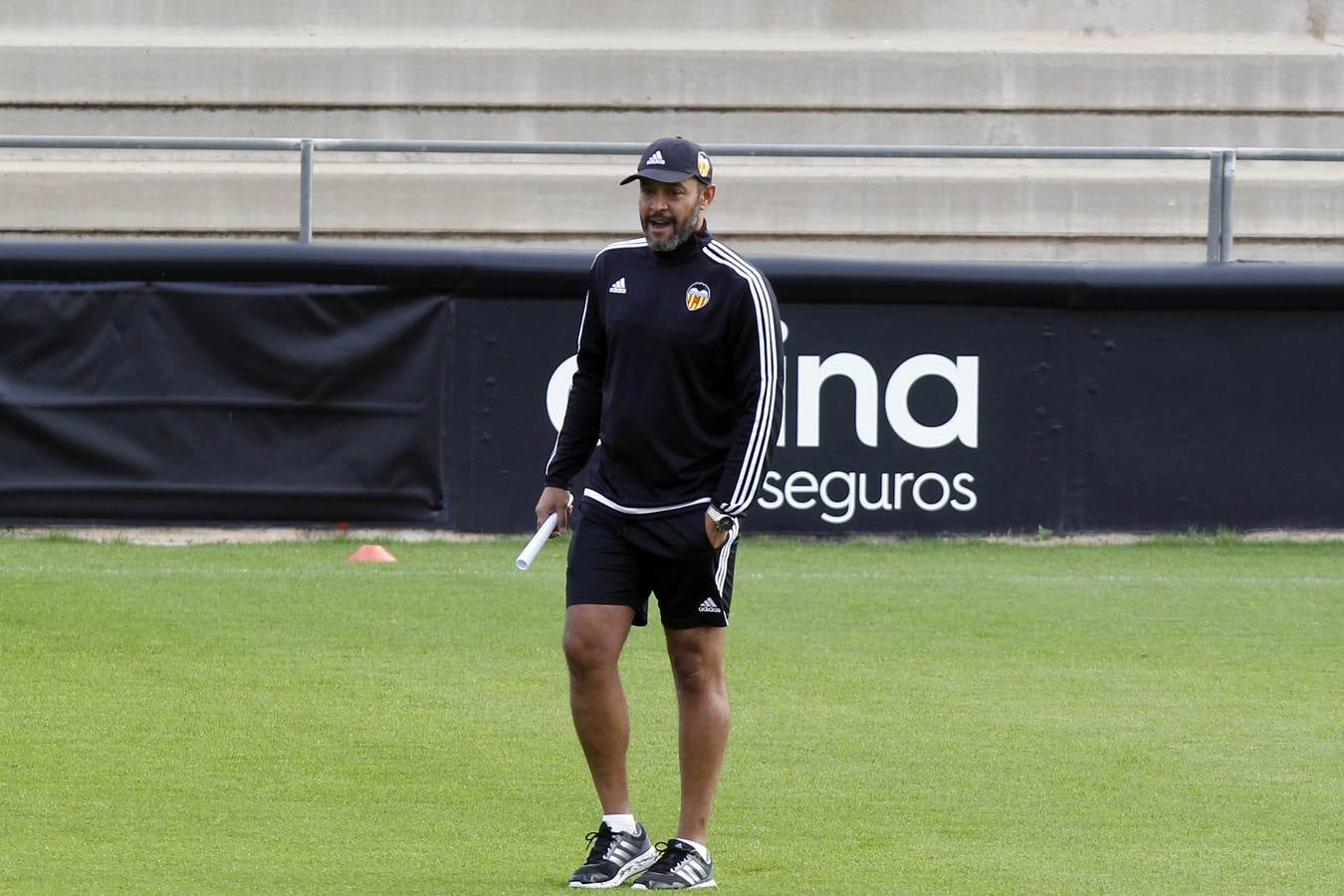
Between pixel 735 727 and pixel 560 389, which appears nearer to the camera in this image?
pixel 735 727

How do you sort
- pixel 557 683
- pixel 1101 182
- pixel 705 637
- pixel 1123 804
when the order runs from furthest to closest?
pixel 1101 182 → pixel 557 683 → pixel 1123 804 → pixel 705 637

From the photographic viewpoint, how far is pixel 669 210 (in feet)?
17.7

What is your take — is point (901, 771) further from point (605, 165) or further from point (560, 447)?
point (605, 165)

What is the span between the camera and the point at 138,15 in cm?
1939

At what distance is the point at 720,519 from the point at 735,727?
93.1 inches

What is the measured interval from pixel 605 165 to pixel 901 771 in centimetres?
1152

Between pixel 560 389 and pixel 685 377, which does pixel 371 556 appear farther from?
pixel 685 377

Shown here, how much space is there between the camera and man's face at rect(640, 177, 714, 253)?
538 cm

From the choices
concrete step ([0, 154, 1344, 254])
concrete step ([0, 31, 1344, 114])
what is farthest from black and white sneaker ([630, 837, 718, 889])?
concrete step ([0, 31, 1344, 114])

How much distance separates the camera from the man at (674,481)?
5430 mm

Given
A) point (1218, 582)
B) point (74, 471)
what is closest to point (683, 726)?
point (1218, 582)

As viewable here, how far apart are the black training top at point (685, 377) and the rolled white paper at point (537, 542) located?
17 cm

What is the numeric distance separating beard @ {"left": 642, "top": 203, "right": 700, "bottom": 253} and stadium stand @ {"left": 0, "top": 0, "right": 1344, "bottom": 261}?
12.0 metres

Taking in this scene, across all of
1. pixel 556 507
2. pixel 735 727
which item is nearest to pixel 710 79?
pixel 735 727
